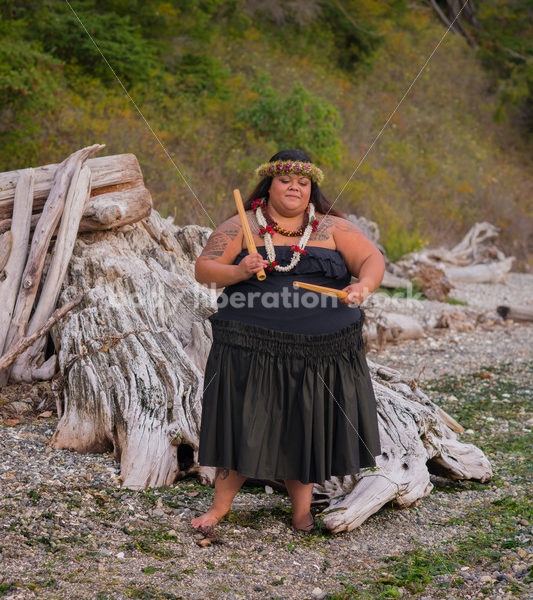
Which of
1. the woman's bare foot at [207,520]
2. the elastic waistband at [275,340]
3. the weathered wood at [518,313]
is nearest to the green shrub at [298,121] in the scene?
the weathered wood at [518,313]

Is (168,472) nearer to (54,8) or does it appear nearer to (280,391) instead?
(280,391)

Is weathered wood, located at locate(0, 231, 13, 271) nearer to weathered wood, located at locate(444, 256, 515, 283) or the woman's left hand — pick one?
the woman's left hand

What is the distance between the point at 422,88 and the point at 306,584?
20655 millimetres

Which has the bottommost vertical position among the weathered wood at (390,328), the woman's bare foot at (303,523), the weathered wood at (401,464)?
the weathered wood at (390,328)

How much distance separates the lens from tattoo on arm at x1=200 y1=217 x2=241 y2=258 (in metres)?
3.44

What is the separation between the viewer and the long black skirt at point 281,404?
10.9 feet

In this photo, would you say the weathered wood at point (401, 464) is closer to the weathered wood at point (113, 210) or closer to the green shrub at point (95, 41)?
the weathered wood at point (113, 210)

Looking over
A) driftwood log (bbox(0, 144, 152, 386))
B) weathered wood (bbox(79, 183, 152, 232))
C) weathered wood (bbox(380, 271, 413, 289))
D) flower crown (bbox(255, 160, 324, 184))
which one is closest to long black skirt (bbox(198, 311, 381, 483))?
flower crown (bbox(255, 160, 324, 184))

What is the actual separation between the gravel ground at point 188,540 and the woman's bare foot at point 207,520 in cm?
4

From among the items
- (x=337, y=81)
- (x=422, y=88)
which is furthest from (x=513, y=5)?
(x=337, y=81)

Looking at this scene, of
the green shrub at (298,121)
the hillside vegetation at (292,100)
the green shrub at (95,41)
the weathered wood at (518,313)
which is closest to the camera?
the weathered wood at (518,313)

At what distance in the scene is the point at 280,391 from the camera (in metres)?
3.35

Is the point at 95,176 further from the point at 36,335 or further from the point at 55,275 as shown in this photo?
the point at 36,335

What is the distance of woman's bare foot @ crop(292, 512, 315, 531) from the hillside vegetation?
3.71 meters
